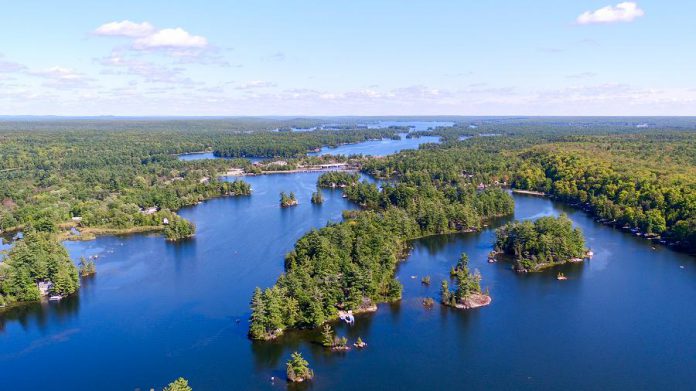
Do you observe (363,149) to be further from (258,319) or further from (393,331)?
(258,319)

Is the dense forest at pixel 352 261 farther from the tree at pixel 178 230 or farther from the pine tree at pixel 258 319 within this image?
the tree at pixel 178 230

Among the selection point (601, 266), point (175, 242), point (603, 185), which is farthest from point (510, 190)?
point (175, 242)

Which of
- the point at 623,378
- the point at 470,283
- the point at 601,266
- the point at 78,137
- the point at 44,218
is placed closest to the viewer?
the point at 623,378

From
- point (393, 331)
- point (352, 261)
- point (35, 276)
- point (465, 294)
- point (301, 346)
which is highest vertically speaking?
point (352, 261)

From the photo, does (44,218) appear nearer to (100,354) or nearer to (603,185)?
(100,354)

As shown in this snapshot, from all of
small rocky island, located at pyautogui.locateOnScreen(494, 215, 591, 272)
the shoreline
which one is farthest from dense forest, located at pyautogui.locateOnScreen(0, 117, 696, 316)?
small rocky island, located at pyautogui.locateOnScreen(494, 215, 591, 272)

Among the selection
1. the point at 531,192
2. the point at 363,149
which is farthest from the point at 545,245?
the point at 363,149

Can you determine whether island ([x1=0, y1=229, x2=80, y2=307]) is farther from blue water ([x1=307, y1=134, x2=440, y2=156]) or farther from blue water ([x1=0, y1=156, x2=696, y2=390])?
blue water ([x1=307, y1=134, x2=440, y2=156])
